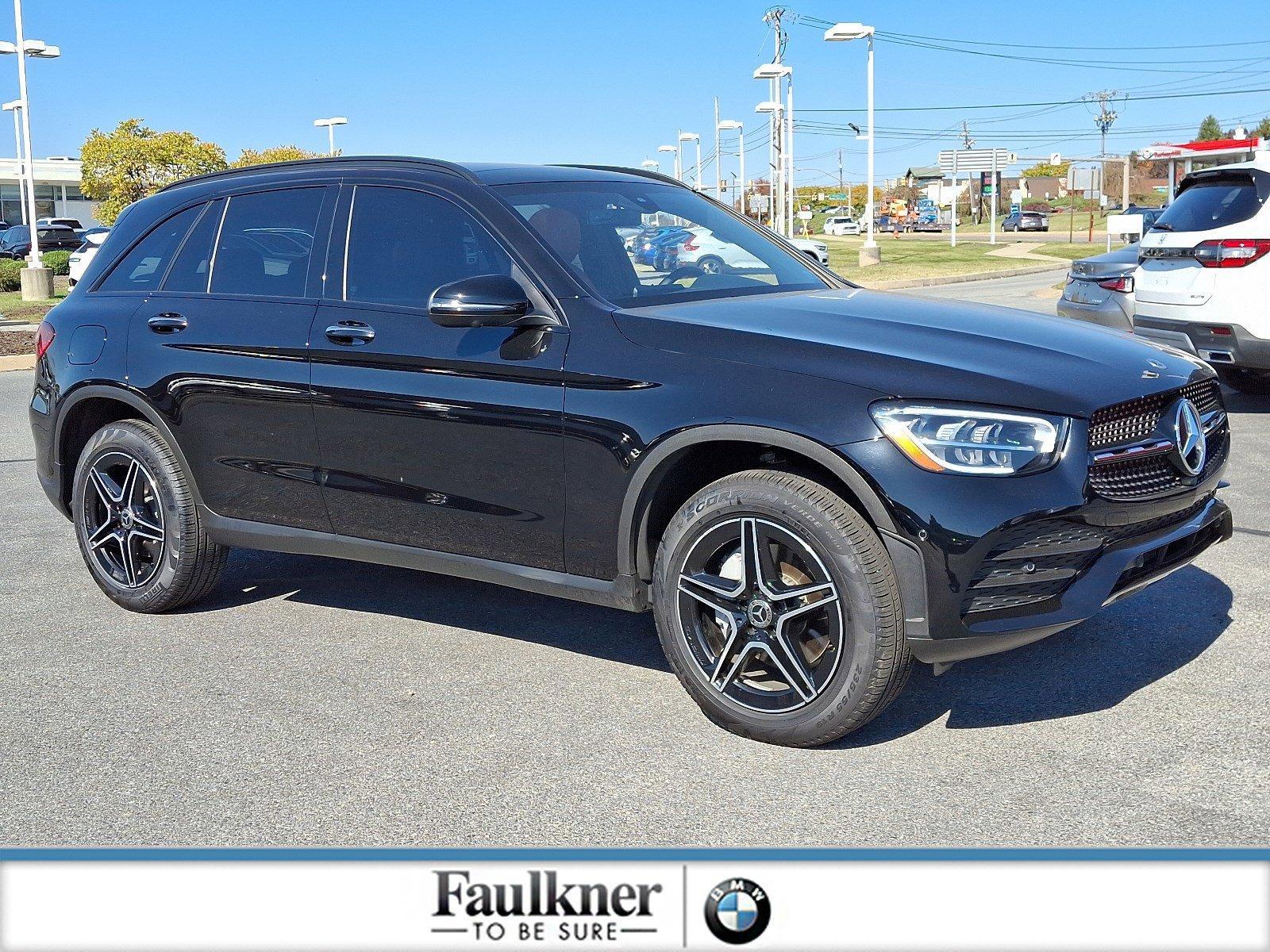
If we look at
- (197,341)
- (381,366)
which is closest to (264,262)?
(197,341)

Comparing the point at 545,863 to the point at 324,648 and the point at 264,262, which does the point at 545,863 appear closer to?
the point at 324,648

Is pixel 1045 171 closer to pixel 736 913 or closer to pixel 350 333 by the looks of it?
pixel 350 333

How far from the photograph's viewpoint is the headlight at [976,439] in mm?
3773

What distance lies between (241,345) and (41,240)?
55.9 m

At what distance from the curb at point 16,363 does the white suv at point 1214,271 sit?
13328 millimetres

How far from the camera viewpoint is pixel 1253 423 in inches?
Answer: 396

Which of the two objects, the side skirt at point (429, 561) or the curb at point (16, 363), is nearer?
the side skirt at point (429, 561)

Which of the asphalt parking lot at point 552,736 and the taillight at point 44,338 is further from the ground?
the taillight at point 44,338

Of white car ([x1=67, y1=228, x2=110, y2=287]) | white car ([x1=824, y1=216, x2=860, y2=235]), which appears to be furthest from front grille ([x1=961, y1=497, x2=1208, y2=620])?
white car ([x1=824, y1=216, x2=860, y2=235])

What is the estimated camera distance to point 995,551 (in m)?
3.77

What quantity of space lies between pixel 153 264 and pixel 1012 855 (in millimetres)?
4228

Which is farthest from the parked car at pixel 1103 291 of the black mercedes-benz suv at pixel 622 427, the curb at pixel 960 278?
the curb at pixel 960 278

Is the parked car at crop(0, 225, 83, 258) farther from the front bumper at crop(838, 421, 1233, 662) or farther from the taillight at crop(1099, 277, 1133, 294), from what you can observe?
the front bumper at crop(838, 421, 1233, 662)

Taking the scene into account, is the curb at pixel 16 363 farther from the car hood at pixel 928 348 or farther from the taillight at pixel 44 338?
the car hood at pixel 928 348
